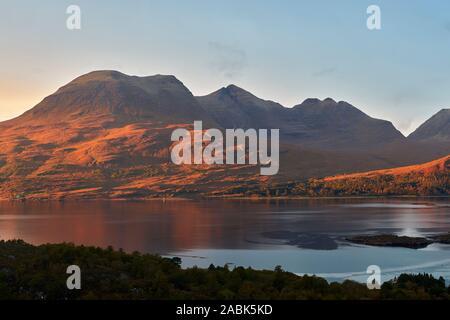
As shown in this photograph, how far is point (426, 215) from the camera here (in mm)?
183375

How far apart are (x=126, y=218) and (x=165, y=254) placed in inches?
3183

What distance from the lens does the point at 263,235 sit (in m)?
131

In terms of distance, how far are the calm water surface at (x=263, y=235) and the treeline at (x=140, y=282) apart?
34438mm

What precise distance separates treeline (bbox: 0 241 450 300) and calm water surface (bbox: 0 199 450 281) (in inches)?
1356

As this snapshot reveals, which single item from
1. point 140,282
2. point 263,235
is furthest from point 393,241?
point 140,282

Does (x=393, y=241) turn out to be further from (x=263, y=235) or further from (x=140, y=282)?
(x=140, y=282)

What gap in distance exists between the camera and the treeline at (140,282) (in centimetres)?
3672

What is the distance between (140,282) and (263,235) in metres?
93.6

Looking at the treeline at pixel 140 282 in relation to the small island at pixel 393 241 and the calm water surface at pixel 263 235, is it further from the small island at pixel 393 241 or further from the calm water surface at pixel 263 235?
the small island at pixel 393 241
